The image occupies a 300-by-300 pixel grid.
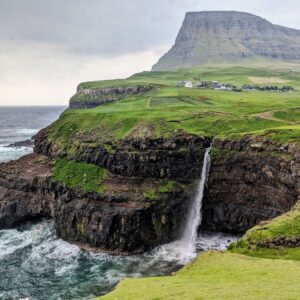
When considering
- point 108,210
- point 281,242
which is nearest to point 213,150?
point 108,210

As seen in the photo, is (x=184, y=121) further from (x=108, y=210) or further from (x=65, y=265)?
(x=65, y=265)

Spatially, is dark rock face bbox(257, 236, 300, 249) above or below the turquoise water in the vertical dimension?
above

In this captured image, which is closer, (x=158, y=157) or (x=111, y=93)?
(x=158, y=157)

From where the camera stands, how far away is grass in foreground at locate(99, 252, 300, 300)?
3284cm

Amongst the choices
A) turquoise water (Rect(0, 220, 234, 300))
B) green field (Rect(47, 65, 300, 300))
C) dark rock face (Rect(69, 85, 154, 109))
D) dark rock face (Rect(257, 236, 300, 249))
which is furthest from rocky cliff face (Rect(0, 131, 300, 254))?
dark rock face (Rect(69, 85, 154, 109))

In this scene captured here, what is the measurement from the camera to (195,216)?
255 ft

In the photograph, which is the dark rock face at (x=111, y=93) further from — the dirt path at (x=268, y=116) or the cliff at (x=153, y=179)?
the cliff at (x=153, y=179)

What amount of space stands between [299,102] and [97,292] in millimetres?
89485

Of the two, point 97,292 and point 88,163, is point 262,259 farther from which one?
point 88,163

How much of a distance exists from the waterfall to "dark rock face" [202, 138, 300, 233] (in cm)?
129

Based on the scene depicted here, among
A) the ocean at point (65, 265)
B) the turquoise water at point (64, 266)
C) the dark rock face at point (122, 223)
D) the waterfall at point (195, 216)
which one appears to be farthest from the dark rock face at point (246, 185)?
the dark rock face at point (122, 223)

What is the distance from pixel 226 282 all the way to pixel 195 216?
40880 millimetres

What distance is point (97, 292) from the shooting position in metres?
57.7

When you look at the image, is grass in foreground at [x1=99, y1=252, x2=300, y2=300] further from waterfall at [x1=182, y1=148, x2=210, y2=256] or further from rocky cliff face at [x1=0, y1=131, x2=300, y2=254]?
waterfall at [x1=182, y1=148, x2=210, y2=256]
